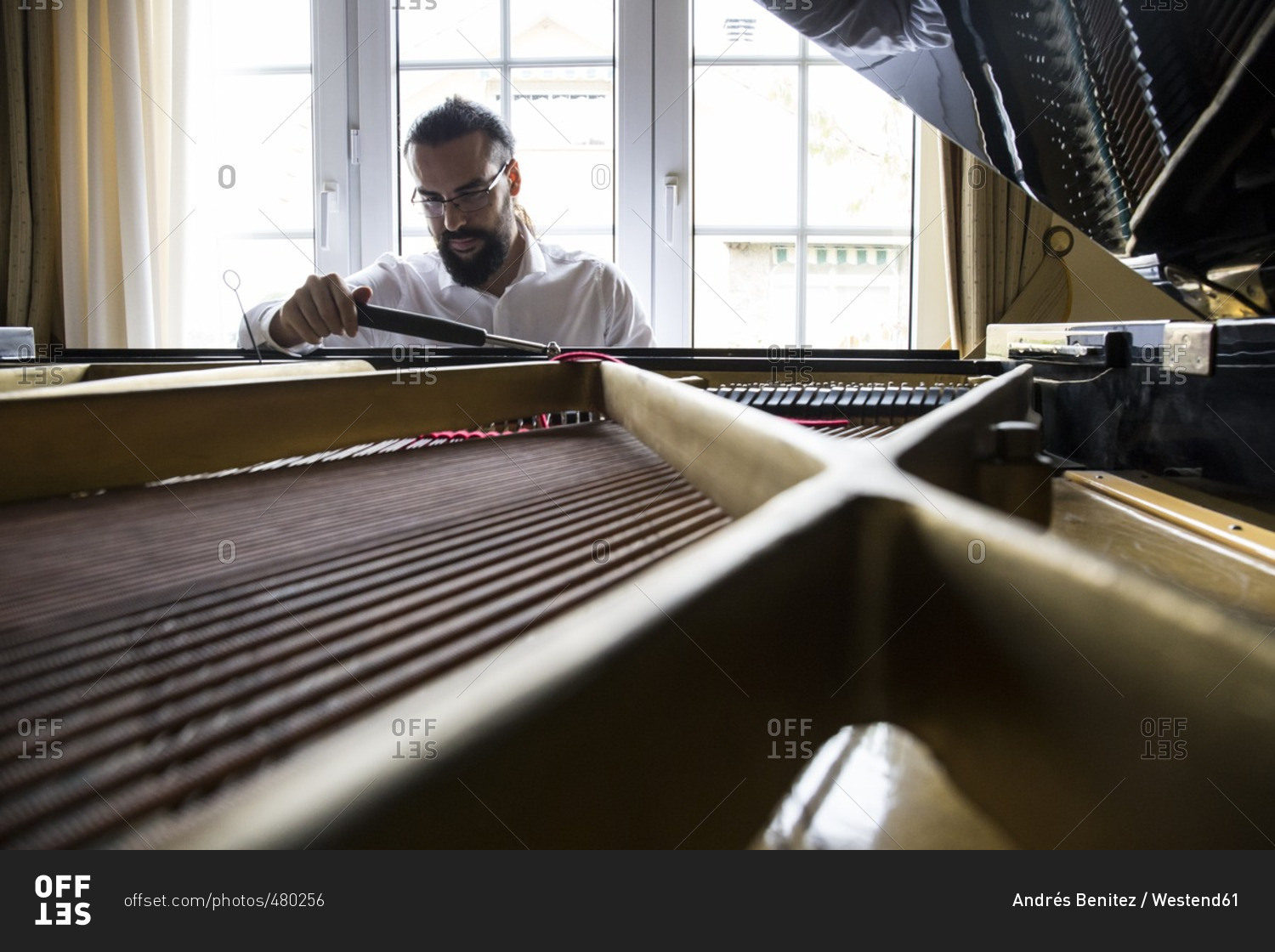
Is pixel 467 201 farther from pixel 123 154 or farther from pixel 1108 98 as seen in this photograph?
pixel 1108 98

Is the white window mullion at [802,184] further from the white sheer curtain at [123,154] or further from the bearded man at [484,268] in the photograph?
the white sheer curtain at [123,154]

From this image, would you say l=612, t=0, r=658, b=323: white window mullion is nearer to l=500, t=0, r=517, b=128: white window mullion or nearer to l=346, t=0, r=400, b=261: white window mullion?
l=500, t=0, r=517, b=128: white window mullion

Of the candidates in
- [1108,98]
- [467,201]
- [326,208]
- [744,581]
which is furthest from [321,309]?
[326,208]

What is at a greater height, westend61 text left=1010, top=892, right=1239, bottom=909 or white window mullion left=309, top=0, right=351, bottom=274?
white window mullion left=309, top=0, right=351, bottom=274

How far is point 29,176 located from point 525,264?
167 cm

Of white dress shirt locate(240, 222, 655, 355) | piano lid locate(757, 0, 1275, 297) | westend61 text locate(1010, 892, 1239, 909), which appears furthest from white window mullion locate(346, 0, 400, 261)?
westend61 text locate(1010, 892, 1239, 909)

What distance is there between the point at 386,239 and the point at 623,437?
2369 mm

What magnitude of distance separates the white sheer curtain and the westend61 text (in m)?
3.22

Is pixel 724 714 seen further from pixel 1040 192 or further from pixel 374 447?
pixel 1040 192

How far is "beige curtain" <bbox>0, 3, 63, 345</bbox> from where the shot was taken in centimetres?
281

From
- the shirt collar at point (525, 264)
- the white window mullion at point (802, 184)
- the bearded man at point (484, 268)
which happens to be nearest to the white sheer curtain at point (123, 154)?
the bearded man at point (484, 268)

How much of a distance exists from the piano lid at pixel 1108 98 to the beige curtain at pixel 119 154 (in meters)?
2.62

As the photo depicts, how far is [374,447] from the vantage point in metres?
1.05

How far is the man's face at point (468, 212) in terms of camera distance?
2518mm
